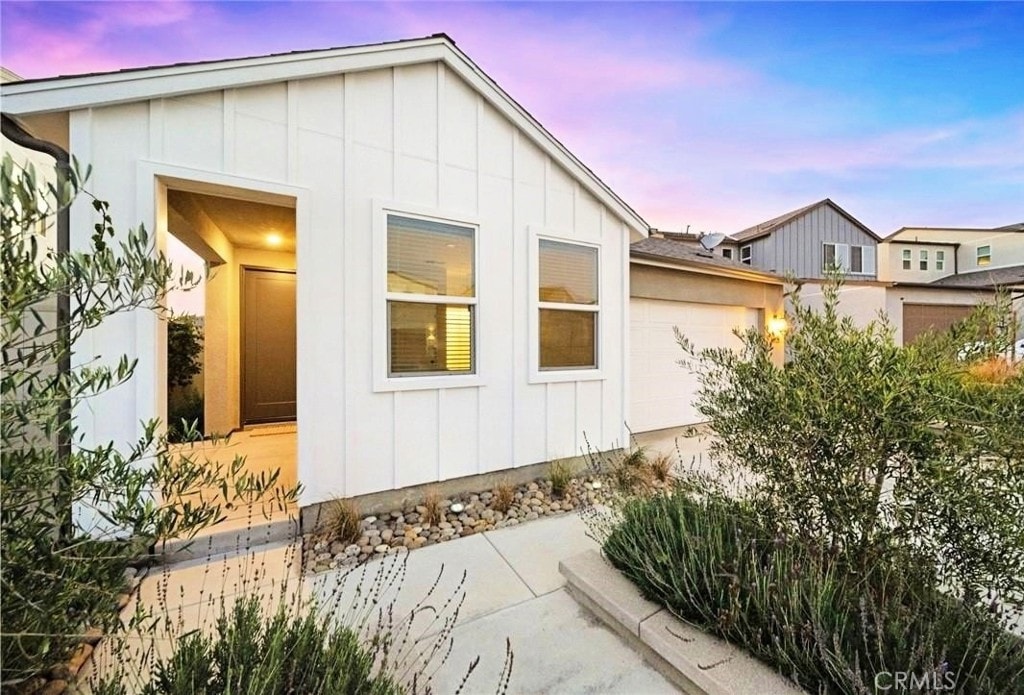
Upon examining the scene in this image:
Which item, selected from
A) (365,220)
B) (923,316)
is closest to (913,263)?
(923,316)

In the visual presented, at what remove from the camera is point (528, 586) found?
284cm

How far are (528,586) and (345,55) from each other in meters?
4.66

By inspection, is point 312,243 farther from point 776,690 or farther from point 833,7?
point 833,7

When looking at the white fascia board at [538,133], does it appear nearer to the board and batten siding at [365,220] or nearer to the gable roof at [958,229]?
the board and batten siding at [365,220]

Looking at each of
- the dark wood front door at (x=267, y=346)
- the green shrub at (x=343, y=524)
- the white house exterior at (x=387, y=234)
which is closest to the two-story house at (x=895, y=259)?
the white house exterior at (x=387, y=234)

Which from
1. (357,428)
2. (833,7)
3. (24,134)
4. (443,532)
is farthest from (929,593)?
(833,7)

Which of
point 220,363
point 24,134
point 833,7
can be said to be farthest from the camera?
point 220,363

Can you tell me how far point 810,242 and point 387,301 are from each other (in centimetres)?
1992

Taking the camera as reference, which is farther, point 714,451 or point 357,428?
point 357,428

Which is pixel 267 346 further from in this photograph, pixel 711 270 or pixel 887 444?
pixel 711 270

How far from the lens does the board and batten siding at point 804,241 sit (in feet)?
55.6

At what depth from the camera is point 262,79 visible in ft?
11.2

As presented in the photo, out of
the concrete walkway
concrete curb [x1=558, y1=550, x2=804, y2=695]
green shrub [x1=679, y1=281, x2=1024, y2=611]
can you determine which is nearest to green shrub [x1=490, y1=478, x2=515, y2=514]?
the concrete walkway

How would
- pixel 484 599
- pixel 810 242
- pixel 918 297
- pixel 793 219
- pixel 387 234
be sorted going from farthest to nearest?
pixel 810 242 < pixel 793 219 < pixel 918 297 < pixel 387 234 < pixel 484 599
